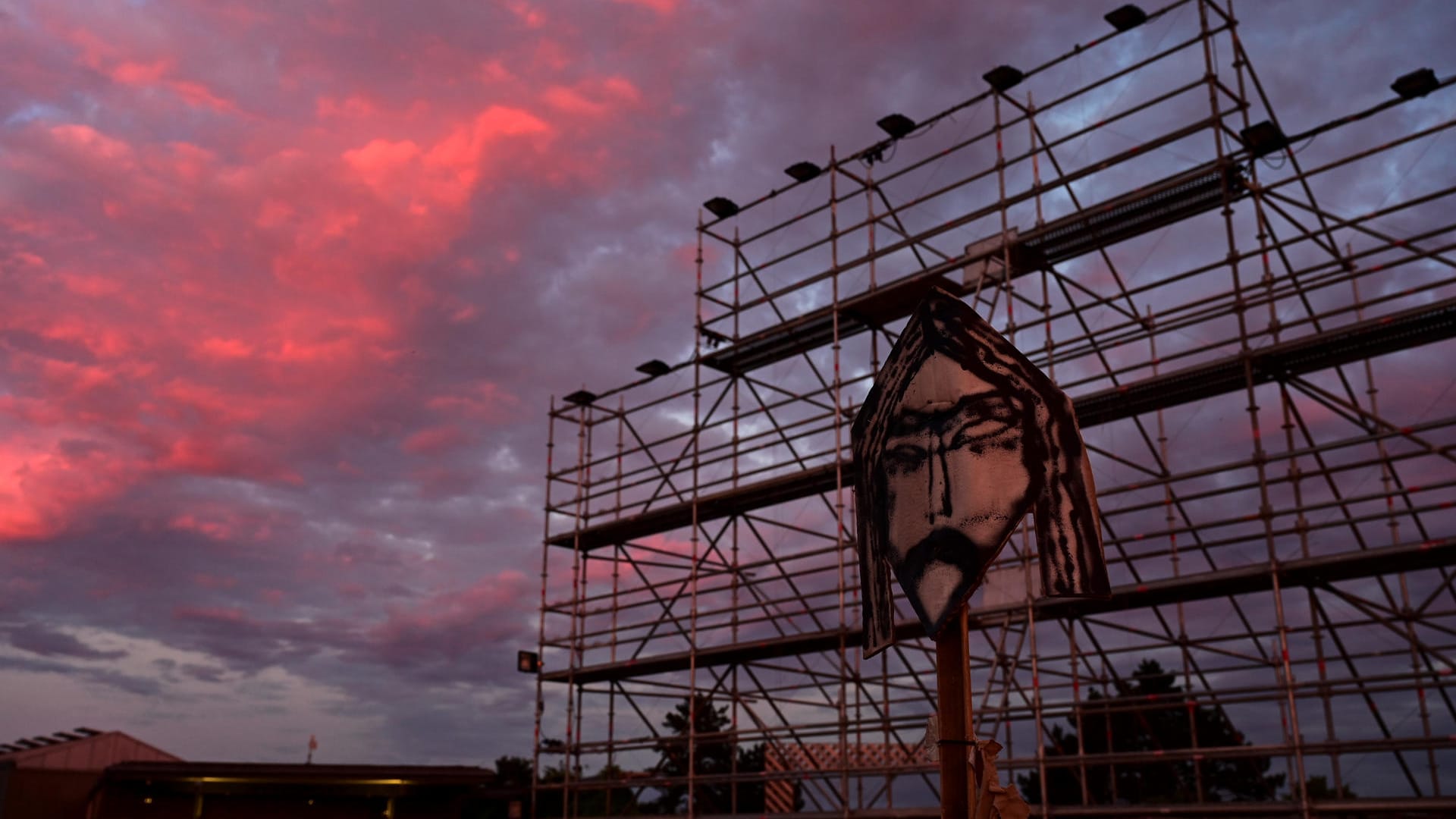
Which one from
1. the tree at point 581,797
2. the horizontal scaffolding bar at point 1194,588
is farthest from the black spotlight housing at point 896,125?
the tree at point 581,797

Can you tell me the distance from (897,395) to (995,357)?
0.91ft

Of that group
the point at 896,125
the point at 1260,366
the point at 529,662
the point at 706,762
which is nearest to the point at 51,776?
the point at 529,662

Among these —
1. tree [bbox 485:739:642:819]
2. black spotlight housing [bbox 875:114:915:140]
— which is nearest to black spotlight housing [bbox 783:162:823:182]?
black spotlight housing [bbox 875:114:915:140]

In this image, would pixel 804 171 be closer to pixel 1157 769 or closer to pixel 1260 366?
pixel 1260 366

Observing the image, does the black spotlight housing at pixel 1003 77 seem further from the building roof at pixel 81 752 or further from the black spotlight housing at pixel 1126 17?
the building roof at pixel 81 752

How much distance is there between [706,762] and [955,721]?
126 ft

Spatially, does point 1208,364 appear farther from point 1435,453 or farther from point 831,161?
point 831,161

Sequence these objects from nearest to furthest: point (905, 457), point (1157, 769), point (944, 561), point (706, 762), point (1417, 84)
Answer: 1. point (944, 561)
2. point (905, 457)
3. point (1417, 84)
4. point (1157, 769)
5. point (706, 762)

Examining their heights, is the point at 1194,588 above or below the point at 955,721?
above

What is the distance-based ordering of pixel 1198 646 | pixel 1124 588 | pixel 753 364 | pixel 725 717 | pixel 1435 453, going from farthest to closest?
pixel 725 717 → pixel 753 364 → pixel 1198 646 → pixel 1124 588 → pixel 1435 453

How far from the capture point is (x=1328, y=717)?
50.0 ft

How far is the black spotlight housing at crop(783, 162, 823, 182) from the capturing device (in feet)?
74.4

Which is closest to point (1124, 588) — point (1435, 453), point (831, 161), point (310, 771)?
point (1435, 453)

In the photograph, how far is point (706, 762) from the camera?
39.8 metres
